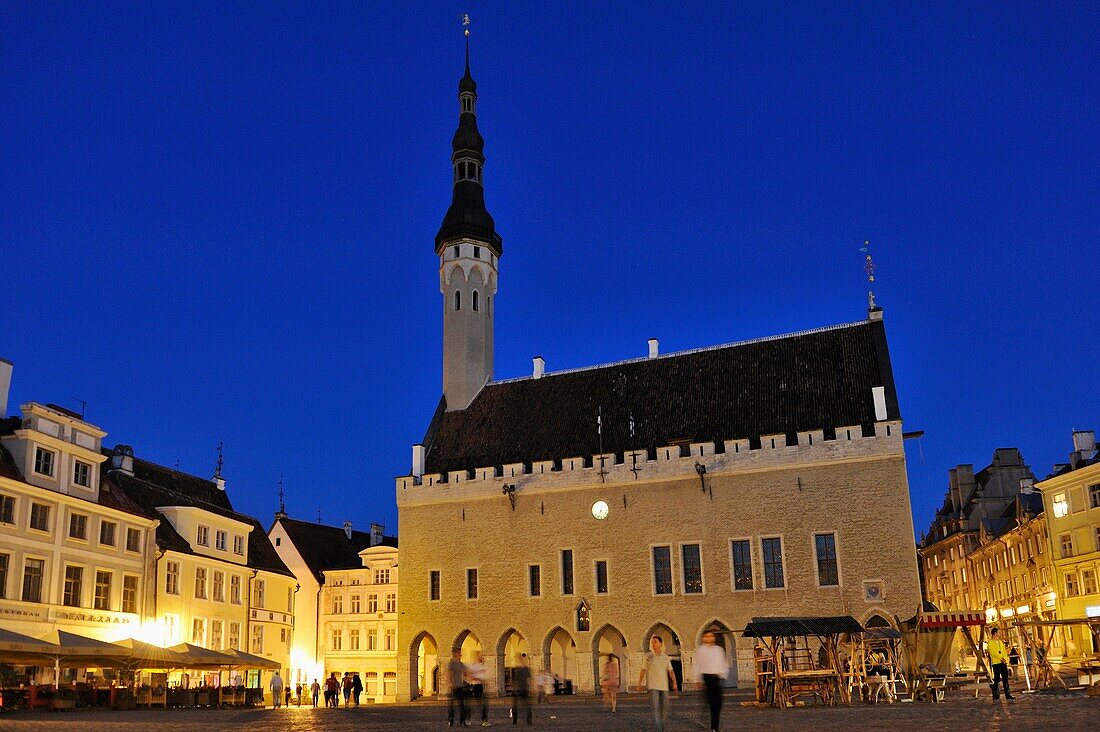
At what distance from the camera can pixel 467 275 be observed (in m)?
44.5

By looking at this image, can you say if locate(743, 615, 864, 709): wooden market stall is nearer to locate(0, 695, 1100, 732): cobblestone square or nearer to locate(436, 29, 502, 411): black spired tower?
locate(0, 695, 1100, 732): cobblestone square

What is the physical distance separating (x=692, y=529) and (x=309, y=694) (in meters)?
18.8

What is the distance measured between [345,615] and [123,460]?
15361 millimetres

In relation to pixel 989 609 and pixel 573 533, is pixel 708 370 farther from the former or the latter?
pixel 989 609

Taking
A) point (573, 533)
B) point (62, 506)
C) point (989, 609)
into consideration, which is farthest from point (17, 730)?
point (989, 609)

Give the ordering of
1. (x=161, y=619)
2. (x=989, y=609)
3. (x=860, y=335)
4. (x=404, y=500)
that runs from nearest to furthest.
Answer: (x=161, y=619) → (x=860, y=335) → (x=404, y=500) → (x=989, y=609)

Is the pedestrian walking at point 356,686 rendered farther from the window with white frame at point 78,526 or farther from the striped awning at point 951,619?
the striped awning at point 951,619

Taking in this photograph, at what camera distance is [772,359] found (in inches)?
1519

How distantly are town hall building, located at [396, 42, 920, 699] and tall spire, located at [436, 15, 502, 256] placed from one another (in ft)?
24.9

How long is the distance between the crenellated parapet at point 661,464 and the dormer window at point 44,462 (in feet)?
47.3

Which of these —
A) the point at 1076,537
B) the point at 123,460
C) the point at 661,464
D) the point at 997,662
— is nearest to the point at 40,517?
the point at 123,460

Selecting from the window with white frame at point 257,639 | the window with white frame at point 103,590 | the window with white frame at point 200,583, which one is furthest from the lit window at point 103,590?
the window with white frame at point 257,639

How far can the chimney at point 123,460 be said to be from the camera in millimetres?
35562

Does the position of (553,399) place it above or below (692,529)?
above
